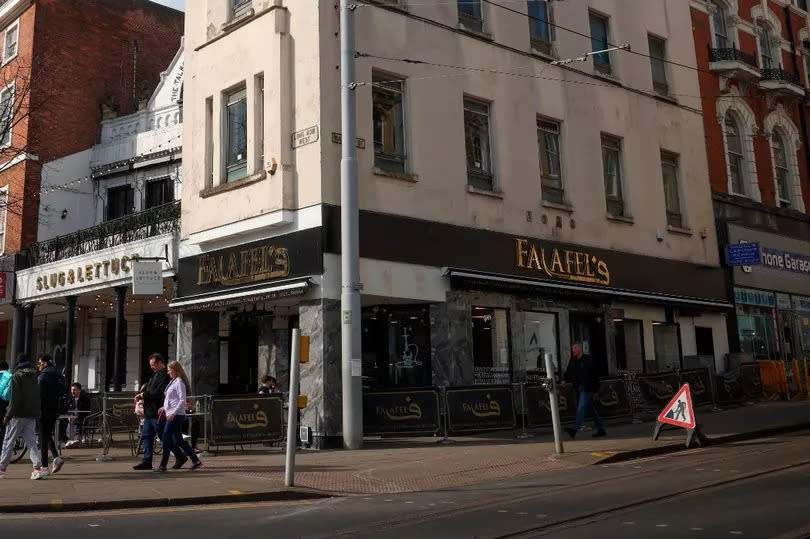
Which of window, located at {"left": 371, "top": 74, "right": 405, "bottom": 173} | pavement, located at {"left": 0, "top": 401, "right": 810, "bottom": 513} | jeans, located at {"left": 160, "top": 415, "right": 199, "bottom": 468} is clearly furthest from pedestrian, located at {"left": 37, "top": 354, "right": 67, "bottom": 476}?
window, located at {"left": 371, "top": 74, "right": 405, "bottom": 173}

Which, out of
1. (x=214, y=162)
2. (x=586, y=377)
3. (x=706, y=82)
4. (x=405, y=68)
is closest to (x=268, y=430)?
(x=586, y=377)

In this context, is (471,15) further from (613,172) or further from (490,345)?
(490,345)

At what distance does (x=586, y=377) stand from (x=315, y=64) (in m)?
8.46

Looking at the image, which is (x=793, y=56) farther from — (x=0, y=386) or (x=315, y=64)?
(x=0, y=386)

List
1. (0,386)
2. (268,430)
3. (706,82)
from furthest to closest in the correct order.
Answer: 1. (706,82)
2. (268,430)
3. (0,386)

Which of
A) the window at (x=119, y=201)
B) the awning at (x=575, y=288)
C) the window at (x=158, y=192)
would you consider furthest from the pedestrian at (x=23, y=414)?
the window at (x=119, y=201)

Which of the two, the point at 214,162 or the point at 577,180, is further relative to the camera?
the point at 577,180

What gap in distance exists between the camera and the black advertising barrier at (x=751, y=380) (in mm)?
22031

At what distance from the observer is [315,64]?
17391 millimetres

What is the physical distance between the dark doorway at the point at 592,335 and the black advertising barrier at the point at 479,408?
5.71m

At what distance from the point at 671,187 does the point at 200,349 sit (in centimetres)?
1490

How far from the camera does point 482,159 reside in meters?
20.3

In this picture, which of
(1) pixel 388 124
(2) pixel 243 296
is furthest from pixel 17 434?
(1) pixel 388 124

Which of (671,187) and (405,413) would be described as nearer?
(405,413)
